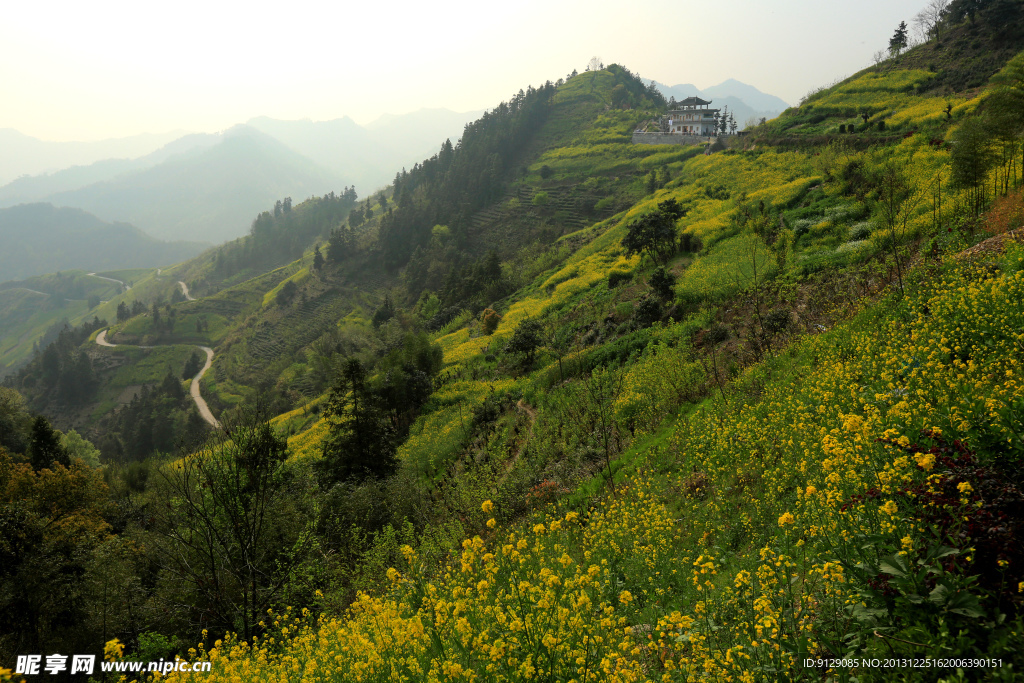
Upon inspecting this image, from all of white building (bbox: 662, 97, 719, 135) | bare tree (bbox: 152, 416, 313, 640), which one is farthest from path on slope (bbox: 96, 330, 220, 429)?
white building (bbox: 662, 97, 719, 135)

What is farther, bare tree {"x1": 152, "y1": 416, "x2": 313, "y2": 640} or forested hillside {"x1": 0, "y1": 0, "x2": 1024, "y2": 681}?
bare tree {"x1": 152, "y1": 416, "x2": 313, "y2": 640}

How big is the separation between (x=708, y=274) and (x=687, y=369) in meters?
10.8

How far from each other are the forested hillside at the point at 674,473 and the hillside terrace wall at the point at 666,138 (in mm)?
32680

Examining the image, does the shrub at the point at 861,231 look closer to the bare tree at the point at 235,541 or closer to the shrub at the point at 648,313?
the shrub at the point at 648,313

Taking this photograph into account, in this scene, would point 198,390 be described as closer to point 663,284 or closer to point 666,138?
point 663,284

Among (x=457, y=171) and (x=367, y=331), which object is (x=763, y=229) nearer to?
(x=367, y=331)

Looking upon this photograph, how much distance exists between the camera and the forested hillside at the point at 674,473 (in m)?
3.98

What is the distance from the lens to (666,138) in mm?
89625

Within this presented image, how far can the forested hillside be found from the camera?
3.98m

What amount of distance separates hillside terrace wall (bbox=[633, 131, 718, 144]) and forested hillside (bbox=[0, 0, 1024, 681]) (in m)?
32.7

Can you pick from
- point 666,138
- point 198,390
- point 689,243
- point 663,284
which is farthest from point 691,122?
point 198,390

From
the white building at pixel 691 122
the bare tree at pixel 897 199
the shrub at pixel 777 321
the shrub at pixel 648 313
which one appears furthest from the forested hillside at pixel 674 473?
the white building at pixel 691 122

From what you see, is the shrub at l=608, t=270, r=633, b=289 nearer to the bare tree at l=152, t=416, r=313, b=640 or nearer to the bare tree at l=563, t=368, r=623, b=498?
the bare tree at l=563, t=368, r=623, b=498

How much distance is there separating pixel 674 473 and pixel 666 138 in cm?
9419
